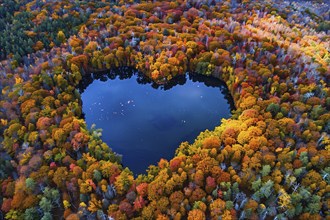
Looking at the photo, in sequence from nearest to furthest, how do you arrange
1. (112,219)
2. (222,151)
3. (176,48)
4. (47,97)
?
(112,219) < (222,151) < (47,97) < (176,48)

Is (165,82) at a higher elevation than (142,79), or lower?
lower

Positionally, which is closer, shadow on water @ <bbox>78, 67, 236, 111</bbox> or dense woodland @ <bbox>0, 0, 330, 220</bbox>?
dense woodland @ <bbox>0, 0, 330, 220</bbox>

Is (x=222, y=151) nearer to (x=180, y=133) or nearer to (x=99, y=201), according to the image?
(x=180, y=133)

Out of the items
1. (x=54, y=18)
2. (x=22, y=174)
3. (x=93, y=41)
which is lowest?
(x=22, y=174)

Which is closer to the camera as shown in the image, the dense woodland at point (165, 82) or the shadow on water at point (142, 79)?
the dense woodland at point (165, 82)

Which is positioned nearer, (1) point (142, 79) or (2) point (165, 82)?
(2) point (165, 82)

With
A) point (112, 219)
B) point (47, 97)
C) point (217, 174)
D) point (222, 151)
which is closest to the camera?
point (112, 219)

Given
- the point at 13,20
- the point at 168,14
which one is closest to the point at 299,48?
the point at 168,14

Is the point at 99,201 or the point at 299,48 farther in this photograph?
the point at 299,48
